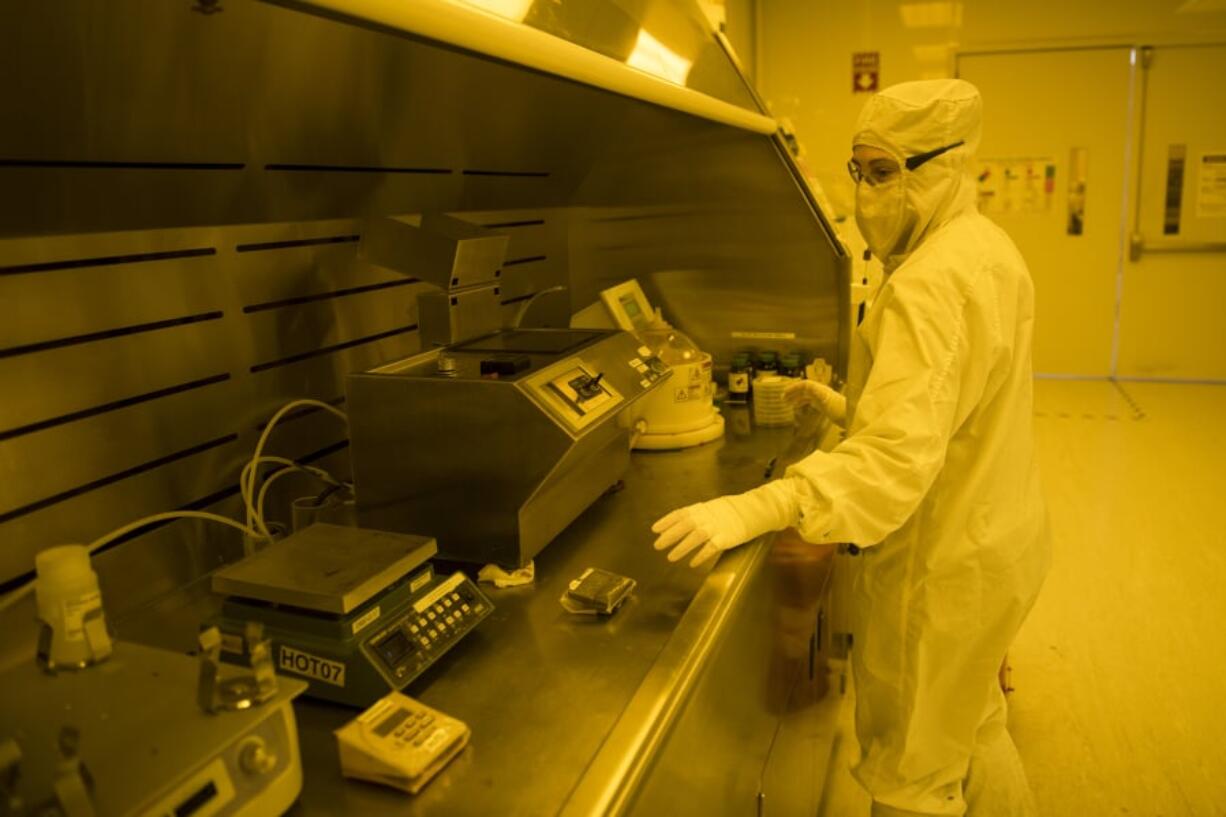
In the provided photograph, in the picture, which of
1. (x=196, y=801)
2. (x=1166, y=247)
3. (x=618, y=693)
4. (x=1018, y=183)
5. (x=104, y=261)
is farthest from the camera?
(x=1018, y=183)

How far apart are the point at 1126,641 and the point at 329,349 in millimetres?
2401

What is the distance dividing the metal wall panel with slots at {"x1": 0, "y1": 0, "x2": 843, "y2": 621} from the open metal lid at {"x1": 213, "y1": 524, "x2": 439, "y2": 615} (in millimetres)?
262

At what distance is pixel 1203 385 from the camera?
5188 millimetres

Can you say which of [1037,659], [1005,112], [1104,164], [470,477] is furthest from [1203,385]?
[470,477]

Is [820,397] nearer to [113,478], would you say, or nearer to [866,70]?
[113,478]

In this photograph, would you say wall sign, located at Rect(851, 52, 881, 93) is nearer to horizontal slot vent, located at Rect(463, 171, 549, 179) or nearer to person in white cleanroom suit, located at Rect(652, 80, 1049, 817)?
horizontal slot vent, located at Rect(463, 171, 549, 179)

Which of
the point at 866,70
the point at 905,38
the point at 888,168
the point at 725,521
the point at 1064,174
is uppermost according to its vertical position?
the point at 905,38

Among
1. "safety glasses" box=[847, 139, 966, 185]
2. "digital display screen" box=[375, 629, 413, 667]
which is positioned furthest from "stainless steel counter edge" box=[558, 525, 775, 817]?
"safety glasses" box=[847, 139, 966, 185]

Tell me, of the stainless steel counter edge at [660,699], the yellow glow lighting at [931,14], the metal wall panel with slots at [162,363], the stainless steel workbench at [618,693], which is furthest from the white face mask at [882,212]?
the yellow glow lighting at [931,14]

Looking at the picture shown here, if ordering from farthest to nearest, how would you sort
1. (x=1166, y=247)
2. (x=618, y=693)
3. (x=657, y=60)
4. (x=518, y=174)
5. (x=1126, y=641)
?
(x=1166, y=247) → (x=1126, y=641) → (x=518, y=174) → (x=657, y=60) → (x=618, y=693)

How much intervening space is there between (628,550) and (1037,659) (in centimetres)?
174

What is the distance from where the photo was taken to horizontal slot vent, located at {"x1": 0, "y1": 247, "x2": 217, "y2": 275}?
1.04 metres

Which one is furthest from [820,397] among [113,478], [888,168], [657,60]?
[113,478]

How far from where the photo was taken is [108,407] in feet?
3.78
